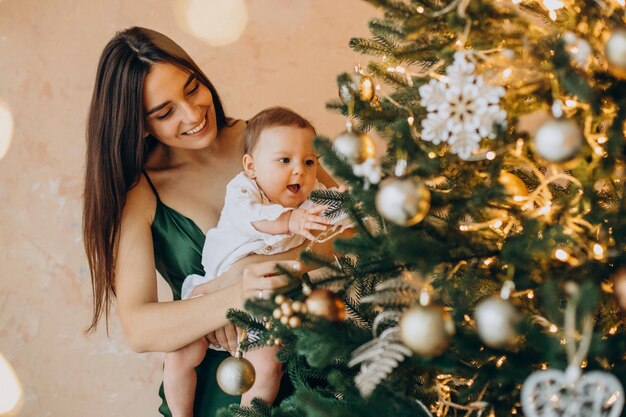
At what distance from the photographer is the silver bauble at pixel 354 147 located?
94cm

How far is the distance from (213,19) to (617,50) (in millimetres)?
1782

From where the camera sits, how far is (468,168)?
1010mm

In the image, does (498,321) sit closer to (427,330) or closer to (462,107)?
(427,330)

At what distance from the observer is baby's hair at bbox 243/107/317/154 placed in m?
1.55

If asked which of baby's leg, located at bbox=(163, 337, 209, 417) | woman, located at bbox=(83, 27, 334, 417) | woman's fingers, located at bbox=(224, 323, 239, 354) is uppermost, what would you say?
woman, located at bbox=(83, 27, 334, 417)

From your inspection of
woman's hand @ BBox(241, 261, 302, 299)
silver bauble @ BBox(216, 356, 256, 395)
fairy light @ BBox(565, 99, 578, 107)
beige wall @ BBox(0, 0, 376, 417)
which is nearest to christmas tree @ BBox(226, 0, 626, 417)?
fairy light @ BBox(565, 99, 578, 107)

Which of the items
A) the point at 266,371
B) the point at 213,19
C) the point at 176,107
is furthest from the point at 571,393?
the point at 213,19

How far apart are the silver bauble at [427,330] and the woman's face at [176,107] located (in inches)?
37.7

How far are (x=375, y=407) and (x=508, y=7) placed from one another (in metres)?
0.59

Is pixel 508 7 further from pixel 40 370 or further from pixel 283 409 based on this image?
pixel 40 370

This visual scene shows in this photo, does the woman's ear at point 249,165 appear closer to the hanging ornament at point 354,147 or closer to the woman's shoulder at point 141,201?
the woman's shoulder at point 141,201

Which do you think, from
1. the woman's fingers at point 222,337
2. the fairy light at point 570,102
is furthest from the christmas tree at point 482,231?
the woman's fingers at point 222,337

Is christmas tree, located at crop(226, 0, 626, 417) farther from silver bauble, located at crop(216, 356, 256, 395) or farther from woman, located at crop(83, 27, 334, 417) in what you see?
woman, located at crop(83, 27, 334, 417)

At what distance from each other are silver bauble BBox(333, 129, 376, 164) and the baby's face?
0.58 meters
